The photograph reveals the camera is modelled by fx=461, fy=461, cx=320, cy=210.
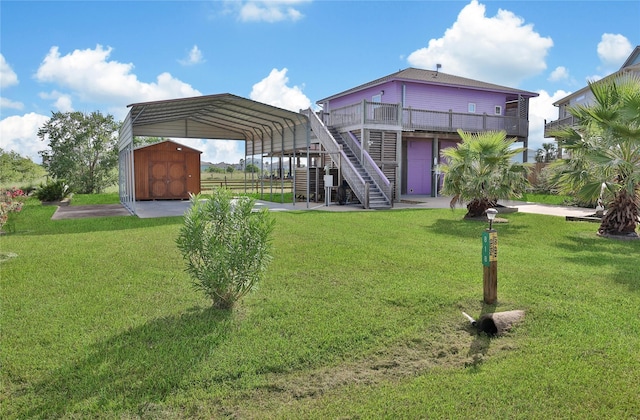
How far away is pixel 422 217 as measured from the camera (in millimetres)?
12992

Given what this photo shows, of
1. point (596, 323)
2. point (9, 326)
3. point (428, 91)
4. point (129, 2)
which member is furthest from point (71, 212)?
point (428, 91)

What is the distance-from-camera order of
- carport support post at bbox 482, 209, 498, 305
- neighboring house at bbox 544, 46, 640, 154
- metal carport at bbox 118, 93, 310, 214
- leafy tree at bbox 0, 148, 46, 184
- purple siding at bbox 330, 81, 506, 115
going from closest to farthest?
carport support post at bbox 482, 209, 498, 305
metal carport at bbox 118, 93, 310, 214
purple siding at bbox 330, 81, 506, 115
neighboring house at bbox 544, 46, 640, 154
leafy tree at bbox 0, 148, 46, 184

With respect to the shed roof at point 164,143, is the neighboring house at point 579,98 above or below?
above

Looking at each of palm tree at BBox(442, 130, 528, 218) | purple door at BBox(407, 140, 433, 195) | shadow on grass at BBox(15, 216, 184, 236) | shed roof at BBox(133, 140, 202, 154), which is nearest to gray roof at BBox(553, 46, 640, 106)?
purple door at BBox(407, 140, 433, 195)

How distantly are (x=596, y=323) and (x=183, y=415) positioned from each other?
3821 millimetres

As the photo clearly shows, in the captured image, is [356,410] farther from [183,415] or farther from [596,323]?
[596,323]

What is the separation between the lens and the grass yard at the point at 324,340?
3078 millimetres

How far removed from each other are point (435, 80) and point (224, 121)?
10.6 metres

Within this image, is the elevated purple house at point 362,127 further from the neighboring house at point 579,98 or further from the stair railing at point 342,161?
the neighboring house at point 579,98

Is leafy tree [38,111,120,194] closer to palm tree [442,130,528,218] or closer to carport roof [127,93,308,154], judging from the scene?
carport roof [127,93,308,154]

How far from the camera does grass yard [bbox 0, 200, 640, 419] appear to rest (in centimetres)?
308

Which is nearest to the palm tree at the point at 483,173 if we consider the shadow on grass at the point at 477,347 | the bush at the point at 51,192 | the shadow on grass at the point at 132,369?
the shadow on grass at the point at 477,347

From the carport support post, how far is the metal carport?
10.3 meters

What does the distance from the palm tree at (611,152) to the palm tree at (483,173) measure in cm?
174
